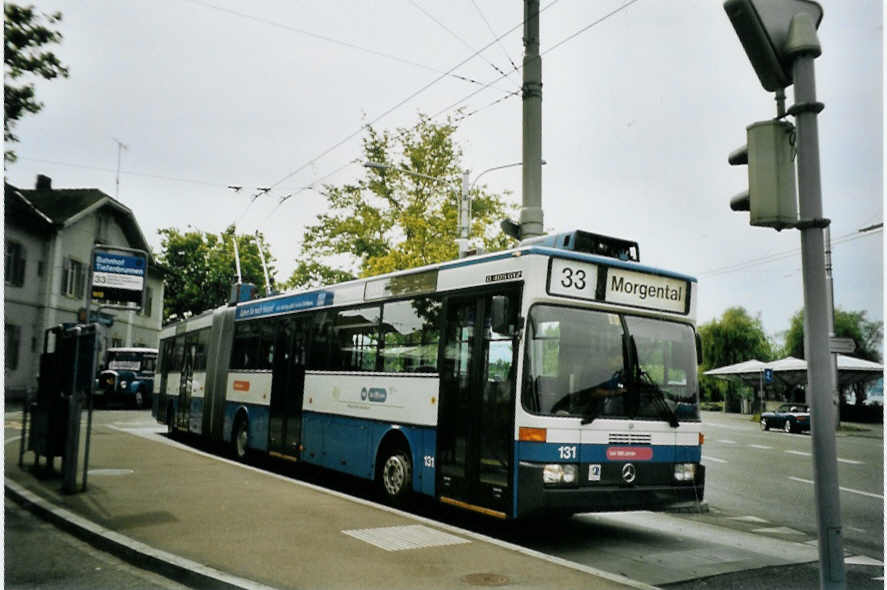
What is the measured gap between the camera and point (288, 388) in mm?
13430

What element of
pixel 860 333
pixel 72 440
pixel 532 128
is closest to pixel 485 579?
pixel 72 440

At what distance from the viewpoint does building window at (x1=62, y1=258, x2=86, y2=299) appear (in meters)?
9.83

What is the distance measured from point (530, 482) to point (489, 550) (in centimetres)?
104

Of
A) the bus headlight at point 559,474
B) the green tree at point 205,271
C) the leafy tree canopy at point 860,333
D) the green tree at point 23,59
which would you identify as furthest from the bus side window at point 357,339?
the leafy tree canopy at point 860,333

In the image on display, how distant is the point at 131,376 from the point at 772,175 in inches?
1118

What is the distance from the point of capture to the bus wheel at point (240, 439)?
600 inches

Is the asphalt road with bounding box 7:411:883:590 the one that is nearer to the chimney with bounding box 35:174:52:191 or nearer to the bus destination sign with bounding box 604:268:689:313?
the bus destination sign with bounding box 604:268:689:313

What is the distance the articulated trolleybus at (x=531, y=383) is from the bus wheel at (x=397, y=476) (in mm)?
23

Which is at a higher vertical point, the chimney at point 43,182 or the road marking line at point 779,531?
the chimney at point 43,182

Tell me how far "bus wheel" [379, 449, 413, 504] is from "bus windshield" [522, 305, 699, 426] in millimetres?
2606

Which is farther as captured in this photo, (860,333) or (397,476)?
(860,333)

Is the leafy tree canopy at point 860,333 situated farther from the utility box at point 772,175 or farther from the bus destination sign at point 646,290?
the utility box at point 772,175

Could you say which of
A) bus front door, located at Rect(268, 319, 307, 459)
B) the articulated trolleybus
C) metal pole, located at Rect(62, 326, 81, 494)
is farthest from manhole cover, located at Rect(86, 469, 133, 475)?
the articulated trolleybus

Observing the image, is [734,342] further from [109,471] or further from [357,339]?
[109,471]
